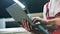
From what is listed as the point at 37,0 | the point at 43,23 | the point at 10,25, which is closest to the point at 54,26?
the point at 43,23

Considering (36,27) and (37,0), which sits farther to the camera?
(37,0)

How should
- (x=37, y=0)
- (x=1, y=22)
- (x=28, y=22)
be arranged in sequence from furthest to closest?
1. (x=1, y=22)
2. (x=37, y=0)
3. (x=28, y=22)

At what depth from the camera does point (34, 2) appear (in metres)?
0.95

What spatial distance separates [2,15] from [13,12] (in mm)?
515

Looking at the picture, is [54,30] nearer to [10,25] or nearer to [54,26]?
[54,26]

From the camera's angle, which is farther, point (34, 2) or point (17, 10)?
point (34, 2)

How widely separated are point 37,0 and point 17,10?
426mm

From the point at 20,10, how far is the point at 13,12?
0.03 m

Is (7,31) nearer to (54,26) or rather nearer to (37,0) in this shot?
(37,0)

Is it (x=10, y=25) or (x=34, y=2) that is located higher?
(x=34, y=2)

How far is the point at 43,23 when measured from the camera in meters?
0.52

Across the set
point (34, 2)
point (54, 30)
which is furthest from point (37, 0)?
point (54, 30)

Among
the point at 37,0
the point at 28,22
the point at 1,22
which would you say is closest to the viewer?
the point at 28,22

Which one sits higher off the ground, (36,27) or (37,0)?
(37,0)
